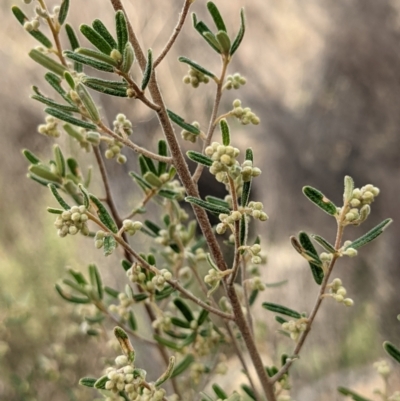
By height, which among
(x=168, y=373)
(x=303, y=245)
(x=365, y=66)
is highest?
(x=365, y=66)

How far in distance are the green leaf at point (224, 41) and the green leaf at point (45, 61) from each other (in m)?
0.14

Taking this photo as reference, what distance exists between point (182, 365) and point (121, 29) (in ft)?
1.03

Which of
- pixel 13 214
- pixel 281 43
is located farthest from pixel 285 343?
pixel 281 43

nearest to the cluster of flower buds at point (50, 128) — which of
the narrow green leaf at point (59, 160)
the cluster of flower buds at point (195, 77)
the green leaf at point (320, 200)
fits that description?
the narrow green leaf at point (59, 160)

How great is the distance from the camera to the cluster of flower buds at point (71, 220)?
11.2 inches

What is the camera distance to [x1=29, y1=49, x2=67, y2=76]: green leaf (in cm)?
38

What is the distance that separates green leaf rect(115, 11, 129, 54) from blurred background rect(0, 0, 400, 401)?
0.68 metres

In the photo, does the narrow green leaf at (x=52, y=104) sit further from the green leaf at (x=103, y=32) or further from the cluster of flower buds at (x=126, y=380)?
the cluster of flower buds at (x=126, y=380)

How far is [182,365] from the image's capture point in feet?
1.45

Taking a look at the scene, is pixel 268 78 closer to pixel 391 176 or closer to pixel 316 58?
pixel 316 58

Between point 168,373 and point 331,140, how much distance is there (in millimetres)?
1592

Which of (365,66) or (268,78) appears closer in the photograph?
(365,66)

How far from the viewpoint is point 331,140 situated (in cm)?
176

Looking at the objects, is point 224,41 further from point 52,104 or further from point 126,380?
point 126,380
